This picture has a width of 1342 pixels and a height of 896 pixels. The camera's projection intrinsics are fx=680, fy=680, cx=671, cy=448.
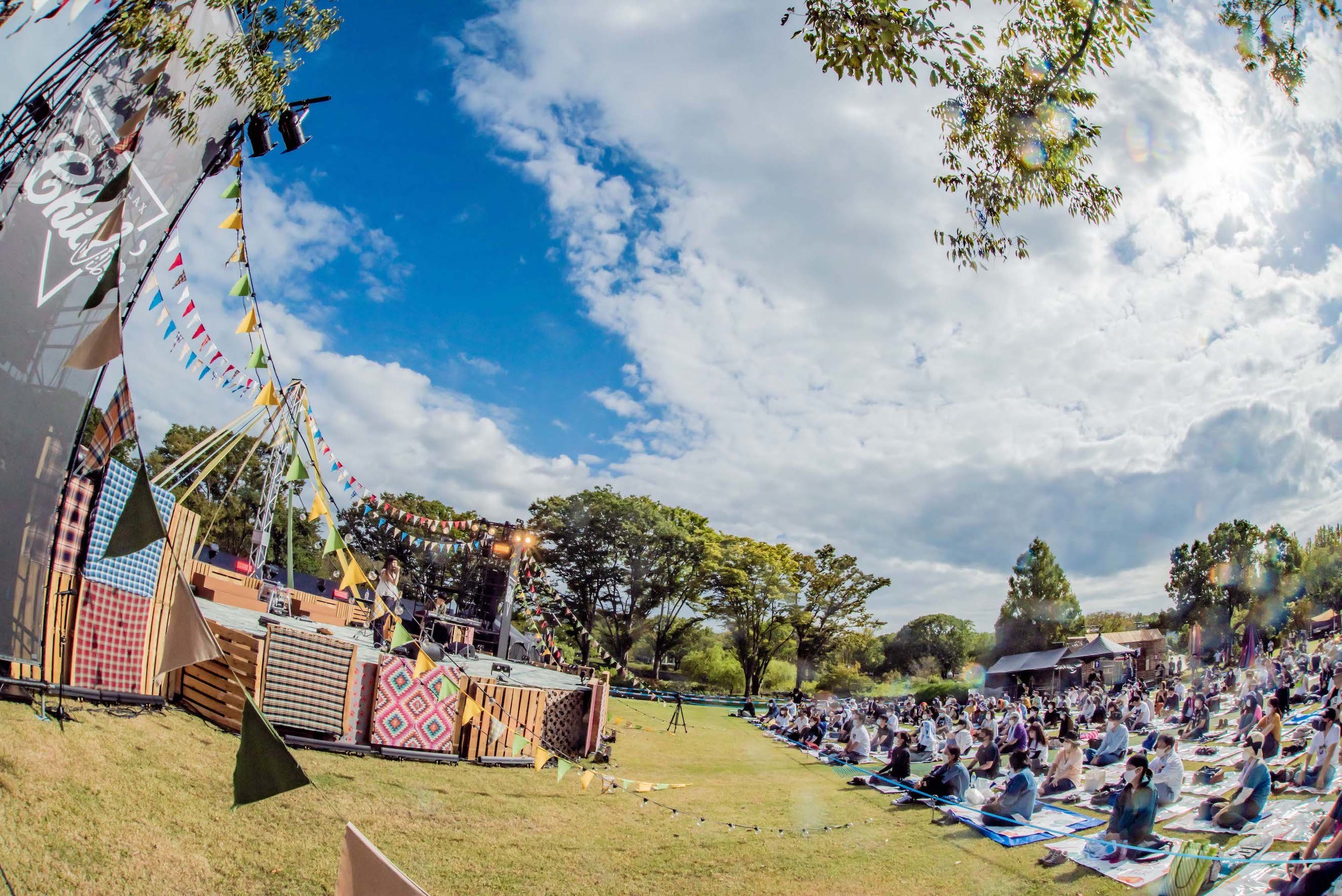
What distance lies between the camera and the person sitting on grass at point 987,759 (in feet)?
38.0

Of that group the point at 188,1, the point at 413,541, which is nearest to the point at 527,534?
the point at 413,541

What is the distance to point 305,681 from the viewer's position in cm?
866

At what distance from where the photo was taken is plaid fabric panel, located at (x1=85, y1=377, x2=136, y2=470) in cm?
497

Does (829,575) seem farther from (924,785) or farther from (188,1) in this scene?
(188,1)

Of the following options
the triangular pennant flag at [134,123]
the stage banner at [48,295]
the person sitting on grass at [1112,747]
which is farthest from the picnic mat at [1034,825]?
the triangular pennant flag at [134,123]

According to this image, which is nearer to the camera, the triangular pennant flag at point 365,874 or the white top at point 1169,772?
the triangular pennant flag at point 365,874

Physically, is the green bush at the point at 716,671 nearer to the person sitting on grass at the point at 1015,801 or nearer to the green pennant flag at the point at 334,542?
the person sitting on grass at the point at 1015,801

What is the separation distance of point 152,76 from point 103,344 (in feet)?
9.44

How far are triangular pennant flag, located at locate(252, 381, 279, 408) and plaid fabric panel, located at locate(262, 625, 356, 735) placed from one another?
3.22 m

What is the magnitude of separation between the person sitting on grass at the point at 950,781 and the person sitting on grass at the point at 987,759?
2.00m

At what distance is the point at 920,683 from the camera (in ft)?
131

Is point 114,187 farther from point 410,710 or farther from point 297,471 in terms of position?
point 410,710

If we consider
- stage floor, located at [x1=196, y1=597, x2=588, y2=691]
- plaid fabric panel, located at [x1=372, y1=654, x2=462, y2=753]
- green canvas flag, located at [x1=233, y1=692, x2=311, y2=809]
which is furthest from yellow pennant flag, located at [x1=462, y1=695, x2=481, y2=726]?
green canvas flag, located at [x1=233, y1=692, x2=311, y2=809]

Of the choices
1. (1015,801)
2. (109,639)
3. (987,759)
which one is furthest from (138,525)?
(987,759)
